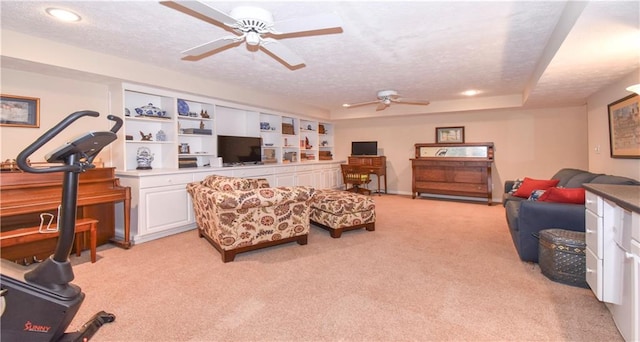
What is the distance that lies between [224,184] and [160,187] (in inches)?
40.4

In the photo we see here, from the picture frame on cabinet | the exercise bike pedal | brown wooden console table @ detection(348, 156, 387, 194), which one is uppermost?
the picture frame on cabinet

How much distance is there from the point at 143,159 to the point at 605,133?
600cm

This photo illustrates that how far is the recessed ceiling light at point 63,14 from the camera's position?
2275 mm

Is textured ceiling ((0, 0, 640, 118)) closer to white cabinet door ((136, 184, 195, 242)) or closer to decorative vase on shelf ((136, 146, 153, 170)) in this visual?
decorative vase on shelf ((136, 146, 153, 170))

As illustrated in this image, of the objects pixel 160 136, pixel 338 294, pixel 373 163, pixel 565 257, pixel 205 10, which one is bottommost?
pixel 338 294

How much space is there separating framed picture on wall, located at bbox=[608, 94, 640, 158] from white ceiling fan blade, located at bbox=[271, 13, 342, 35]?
304 centimetres

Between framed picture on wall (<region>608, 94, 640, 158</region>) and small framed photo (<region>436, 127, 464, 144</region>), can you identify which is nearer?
framed picture on wall (<region>608, 94, 640, 158</region>)

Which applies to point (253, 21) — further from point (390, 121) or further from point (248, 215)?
point (390, 121)

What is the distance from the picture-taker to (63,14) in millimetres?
2340

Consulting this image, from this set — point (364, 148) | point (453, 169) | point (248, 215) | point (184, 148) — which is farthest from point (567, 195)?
point (364, 148)

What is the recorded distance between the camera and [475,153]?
635cm

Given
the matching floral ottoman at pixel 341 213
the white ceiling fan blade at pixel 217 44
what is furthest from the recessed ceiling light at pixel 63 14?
the matching floral ottoman at pixel 341 213

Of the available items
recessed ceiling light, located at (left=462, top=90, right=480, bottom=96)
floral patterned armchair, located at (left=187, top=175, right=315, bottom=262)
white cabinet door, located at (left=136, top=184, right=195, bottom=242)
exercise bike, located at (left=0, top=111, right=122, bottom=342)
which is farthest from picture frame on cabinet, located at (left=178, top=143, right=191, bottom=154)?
recessed ceiling light, located at (left=462, top=90, right=480, bottom=96)

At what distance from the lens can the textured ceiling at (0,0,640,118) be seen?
7.11 ft
